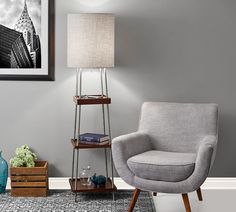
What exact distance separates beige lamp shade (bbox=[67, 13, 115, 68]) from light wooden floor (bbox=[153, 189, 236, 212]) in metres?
1.19

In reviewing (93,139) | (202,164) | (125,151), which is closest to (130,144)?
(125,151)

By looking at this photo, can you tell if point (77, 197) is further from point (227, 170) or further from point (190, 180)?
point (227, 170)

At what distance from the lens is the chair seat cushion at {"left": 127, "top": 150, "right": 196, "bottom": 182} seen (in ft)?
12.2

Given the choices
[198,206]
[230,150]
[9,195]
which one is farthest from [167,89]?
[9,195]

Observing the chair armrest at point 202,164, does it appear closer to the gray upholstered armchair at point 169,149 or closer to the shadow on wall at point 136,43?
the gray upholstered armchair at point 169,149

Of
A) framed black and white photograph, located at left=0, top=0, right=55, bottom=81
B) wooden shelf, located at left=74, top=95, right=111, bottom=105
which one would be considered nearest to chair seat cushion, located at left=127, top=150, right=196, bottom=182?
wooden shelf, located at left=74, top=95, right=111, bottom=105

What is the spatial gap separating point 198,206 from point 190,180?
0.52 m

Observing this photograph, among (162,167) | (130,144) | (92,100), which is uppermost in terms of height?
(92,100)

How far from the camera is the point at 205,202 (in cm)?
428

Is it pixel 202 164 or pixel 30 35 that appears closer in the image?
pixel 202 164

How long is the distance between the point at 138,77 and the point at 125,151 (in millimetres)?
938

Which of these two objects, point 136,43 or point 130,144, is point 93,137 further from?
point 136,43

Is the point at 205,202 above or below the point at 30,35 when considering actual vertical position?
below

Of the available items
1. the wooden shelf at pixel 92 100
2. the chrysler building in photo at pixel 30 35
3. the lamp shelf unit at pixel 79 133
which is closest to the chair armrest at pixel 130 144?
the lamp shelf unit at pixel 79 133
